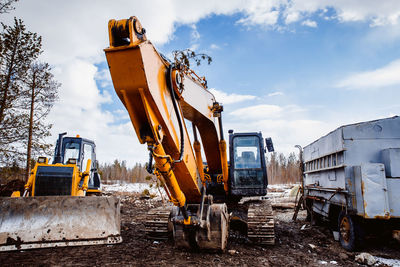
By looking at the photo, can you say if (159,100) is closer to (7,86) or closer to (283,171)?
(7,86)

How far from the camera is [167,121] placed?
4211 mm

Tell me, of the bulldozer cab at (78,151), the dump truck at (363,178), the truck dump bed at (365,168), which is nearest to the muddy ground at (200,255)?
the dump truck at (363,178)

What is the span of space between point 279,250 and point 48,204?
190 inches

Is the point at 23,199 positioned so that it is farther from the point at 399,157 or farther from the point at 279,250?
the point at 399,157

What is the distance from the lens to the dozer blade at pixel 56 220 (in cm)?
528

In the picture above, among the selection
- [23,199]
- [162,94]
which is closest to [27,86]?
[23,199]

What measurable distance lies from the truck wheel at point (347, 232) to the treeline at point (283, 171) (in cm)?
3295

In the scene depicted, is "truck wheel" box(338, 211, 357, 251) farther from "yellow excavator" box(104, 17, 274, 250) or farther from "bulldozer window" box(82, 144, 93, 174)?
"bulldozer window" box(82, 144, 93, 174)

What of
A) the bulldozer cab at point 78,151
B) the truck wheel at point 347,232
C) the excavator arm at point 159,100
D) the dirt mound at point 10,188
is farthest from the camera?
the dirt mound at point 10,188

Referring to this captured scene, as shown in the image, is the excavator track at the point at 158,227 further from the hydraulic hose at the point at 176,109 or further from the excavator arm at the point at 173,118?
the hydraulic hose at the point at 176,109

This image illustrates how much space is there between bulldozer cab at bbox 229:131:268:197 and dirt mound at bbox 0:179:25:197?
10.8m

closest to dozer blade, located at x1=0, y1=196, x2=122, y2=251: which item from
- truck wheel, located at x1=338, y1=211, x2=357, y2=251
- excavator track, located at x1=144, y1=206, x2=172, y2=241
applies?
excavator track, located at x1=144, y1=206, x2=172, y2=241

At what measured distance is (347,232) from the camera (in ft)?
20.4

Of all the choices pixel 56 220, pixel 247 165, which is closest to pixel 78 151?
pixel 56 220
